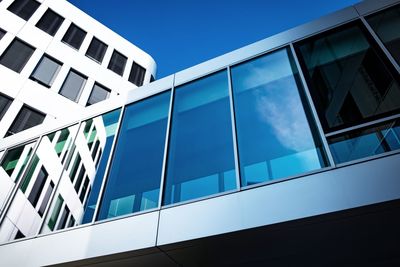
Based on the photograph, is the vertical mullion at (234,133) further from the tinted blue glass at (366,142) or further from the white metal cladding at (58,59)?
the white metal cladding at (58,59)

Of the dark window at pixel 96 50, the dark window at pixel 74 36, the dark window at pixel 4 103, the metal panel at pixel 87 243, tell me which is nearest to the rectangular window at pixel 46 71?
the dark window at pixel 4 103

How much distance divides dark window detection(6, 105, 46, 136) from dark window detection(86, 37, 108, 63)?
492cm

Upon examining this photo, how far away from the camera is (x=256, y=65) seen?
21.1ft

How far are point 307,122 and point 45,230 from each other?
5.21m

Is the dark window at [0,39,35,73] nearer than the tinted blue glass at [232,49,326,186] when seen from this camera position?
No

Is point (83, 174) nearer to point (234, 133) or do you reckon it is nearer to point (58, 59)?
point (234, 133)

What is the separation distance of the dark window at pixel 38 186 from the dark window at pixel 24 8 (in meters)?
11.1

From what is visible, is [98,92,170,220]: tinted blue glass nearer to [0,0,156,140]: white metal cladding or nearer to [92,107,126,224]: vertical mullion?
[92,107,126,224]: vertical mullion

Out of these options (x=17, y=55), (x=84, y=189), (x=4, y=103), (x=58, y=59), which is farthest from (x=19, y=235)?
(x=58, y=59)

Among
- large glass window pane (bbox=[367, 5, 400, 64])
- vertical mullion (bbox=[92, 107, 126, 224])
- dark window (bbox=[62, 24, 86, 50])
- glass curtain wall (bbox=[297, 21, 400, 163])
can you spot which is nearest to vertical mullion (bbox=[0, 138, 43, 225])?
vertical mullion (bbox=[92, 107, 126, 224])

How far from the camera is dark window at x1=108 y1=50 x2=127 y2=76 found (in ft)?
57.0

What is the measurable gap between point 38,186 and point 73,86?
8.91 metres

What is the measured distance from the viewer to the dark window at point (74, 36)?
16.1 m

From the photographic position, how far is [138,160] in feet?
19.7
